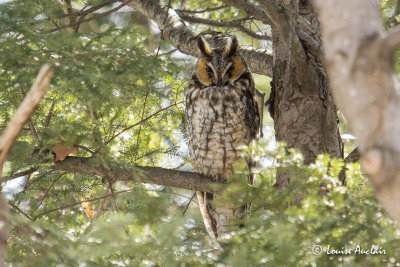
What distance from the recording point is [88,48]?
2.17m

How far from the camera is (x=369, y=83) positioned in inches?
43.3

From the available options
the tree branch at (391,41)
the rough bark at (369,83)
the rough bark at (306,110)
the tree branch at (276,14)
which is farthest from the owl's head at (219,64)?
the tree branch at (391,41)

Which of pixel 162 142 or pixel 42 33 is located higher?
pixel 42 33

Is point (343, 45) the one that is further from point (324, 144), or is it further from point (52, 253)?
point (324, 144)

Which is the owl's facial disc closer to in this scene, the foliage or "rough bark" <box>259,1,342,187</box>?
"rough bark" <box>259,1,342,187</box>

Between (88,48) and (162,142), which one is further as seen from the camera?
(162,142)

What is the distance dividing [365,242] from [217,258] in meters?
0.49

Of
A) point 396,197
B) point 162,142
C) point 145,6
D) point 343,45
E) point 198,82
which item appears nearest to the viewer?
point 396,197

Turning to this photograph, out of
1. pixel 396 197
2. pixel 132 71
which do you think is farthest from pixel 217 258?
pixel 132 71

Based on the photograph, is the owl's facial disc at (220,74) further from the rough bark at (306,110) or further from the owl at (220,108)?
the rough bark at (306,110)

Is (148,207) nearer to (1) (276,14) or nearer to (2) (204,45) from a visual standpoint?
(1) (276,14)

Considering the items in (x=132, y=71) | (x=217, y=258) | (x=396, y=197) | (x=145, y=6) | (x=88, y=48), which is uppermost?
(x=145, y=6)

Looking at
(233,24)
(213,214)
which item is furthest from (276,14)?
(213,214)

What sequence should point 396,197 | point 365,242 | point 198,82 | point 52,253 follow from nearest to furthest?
point 396,197
point 365,242
point 52,253
point 198,82
